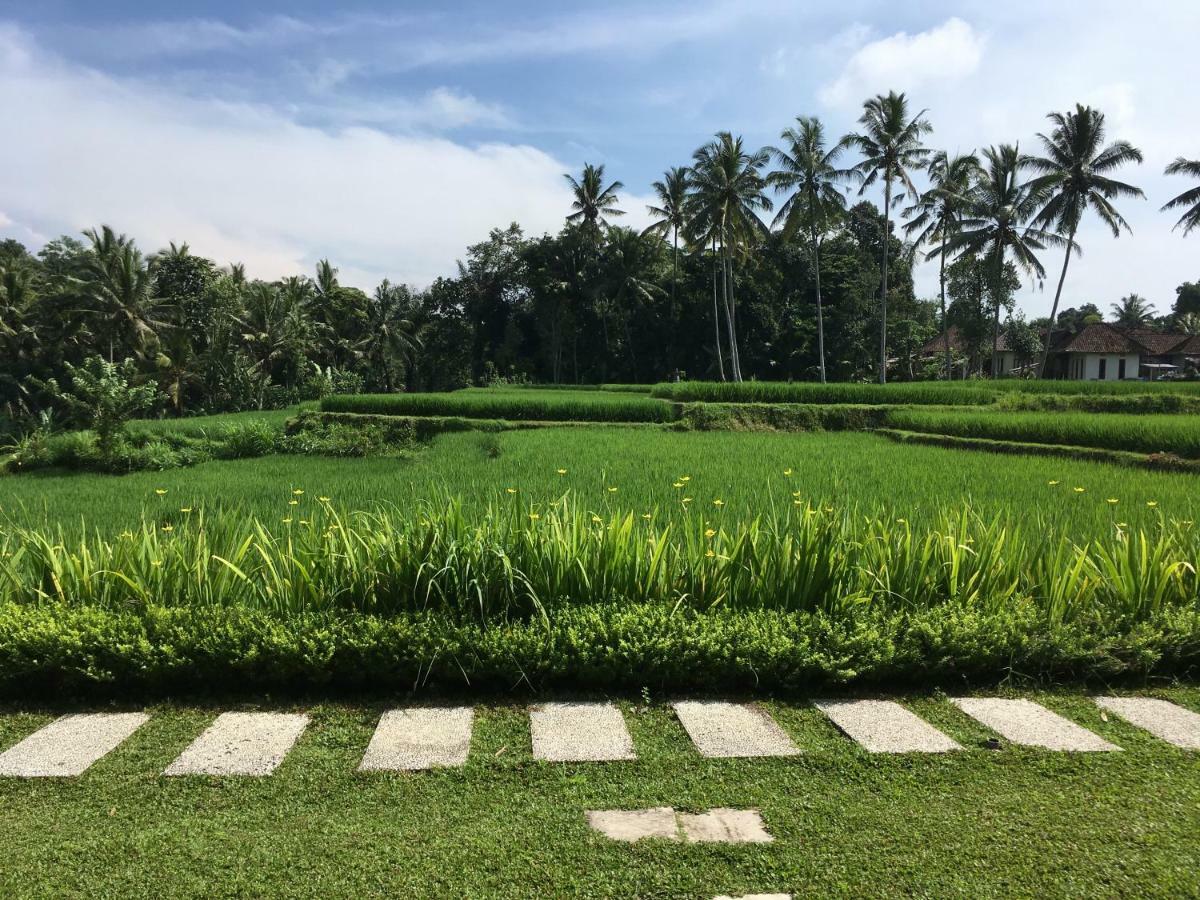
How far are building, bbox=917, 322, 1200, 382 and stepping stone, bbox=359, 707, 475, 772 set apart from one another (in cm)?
4085

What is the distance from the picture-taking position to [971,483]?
320 inches

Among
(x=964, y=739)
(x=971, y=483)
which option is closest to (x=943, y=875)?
(x=964, y=739)

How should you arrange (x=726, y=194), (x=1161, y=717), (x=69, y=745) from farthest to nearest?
(x=726, y=194) → (x=1161, y=717) → (x=69, y=745)

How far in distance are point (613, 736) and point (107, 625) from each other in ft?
7.36

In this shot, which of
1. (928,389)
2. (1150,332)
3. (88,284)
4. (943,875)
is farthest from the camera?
(1150,332)

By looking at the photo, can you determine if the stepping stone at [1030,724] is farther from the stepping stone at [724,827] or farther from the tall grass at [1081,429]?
the tall grass at [1081,429]

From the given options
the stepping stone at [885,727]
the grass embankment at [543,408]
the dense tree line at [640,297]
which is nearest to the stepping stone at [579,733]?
the stepping stone at [885,727]

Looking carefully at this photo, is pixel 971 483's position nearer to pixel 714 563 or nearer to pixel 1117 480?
pixel 1117 480

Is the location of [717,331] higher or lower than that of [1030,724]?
higher

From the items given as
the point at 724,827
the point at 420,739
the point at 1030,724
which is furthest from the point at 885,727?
the point at 420,739

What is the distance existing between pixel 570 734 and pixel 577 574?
990 millimetres

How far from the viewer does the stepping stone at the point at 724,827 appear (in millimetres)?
2094

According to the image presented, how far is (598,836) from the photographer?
2.12 metres

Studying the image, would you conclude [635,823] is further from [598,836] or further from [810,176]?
[810,176]
